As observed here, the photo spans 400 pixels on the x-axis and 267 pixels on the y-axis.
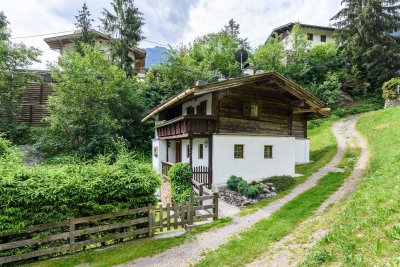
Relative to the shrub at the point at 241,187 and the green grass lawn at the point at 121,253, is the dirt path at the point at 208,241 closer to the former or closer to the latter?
the green grass lawn at the point at 121,253

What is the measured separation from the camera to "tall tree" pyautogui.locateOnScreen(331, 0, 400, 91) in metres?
33.3

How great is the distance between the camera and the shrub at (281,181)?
1380cm

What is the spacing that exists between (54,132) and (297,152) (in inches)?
821

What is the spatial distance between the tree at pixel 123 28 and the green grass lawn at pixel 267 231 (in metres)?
23.9

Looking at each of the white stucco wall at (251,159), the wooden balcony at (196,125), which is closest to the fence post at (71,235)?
the wooden balcony at (196,125)

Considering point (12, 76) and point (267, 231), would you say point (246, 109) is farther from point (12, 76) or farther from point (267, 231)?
point (12, 76)

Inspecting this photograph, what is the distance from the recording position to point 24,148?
2169 centimetres

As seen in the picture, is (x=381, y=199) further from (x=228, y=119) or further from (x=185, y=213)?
(x=228, y=119)

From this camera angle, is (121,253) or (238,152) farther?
(238,152)

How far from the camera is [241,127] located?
50.2 ft

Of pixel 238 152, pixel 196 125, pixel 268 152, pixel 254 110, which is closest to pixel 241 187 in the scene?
pixel 238 152

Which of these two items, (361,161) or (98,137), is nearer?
(361,161)

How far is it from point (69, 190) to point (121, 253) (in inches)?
100

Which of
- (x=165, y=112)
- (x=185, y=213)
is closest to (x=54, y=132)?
(x=165, y=112)
